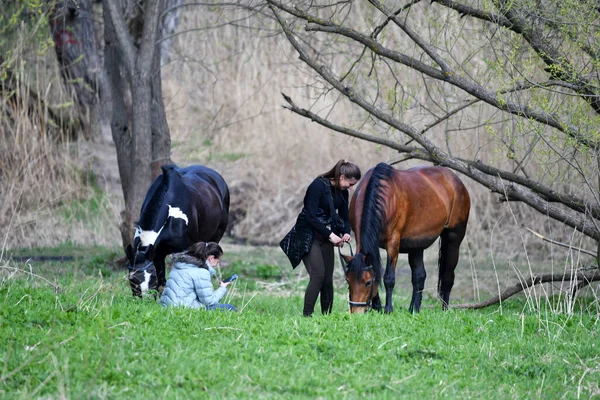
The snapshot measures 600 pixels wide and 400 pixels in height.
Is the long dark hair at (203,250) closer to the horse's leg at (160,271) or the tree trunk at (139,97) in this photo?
the horse's leg at (160,271)

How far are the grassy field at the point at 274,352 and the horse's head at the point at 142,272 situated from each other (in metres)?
0.23

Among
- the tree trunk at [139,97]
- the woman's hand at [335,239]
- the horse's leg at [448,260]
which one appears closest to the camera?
the woman's hand at [335,239]

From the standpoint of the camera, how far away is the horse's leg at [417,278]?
29.5 ft

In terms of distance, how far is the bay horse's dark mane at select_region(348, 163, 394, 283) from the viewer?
26.1 feet

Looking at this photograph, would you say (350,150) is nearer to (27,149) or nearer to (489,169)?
(27,149)

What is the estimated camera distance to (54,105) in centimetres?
1772

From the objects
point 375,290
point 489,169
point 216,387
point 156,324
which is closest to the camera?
point 216,387

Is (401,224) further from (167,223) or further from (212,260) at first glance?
(167,223)

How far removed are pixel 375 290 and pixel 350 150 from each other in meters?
10.3

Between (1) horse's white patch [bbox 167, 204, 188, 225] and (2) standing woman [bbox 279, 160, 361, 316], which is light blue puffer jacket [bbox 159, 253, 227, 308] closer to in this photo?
(2) standing woman [bbox 279, 160, 361, 316]

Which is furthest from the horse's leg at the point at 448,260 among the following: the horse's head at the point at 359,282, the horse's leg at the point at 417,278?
the horse's head at the point at 359,282

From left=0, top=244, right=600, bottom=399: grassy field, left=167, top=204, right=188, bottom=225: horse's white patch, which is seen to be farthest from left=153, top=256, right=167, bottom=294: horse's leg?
left=0, top=244, right=600, bottom=399: grassy field

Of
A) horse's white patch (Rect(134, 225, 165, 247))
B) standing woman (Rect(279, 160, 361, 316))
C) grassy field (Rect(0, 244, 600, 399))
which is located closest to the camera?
grassy field (Rect(0, 244, 600, 399))

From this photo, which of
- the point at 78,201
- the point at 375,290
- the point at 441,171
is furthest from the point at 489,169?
the point at 78,201
